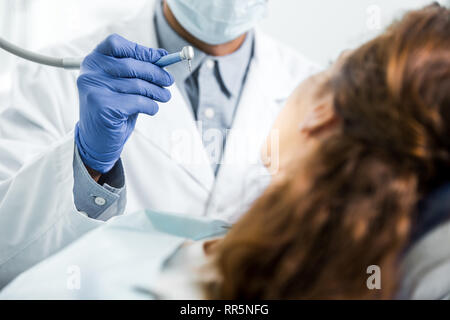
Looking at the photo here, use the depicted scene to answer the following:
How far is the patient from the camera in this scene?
629 mm

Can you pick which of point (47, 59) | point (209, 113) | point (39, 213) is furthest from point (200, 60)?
point (39, 213)

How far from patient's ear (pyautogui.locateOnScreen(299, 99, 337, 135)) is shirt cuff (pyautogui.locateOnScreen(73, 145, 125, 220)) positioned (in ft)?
1.37

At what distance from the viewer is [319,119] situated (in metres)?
0.75

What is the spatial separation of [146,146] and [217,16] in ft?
1.13

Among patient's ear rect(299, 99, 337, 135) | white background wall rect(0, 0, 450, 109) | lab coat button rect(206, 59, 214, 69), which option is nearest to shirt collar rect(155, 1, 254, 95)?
lab coat button rect(206, 59, 214, 69)

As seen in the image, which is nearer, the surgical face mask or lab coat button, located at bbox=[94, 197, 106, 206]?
lab coat button, located at bbox=[94, 197, 106, 206]

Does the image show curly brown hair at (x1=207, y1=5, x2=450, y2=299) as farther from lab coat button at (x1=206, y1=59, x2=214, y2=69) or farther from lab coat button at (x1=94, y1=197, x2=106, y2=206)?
lab coat button at (x1=206, y1=59, x2=214, y2=69)

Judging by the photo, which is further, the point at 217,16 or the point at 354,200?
the point at 217,16

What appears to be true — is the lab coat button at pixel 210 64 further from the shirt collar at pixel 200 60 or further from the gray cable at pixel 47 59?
the gray cable at pixel 47 59

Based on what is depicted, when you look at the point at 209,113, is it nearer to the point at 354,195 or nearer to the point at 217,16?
the point at 217,16

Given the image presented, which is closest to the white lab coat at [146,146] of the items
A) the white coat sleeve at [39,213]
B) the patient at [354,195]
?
the white coat sleeve at [39,213]

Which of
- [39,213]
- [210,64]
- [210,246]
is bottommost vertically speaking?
[210,246]

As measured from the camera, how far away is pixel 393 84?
673 millimetres

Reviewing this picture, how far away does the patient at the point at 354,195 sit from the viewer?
0.63m
